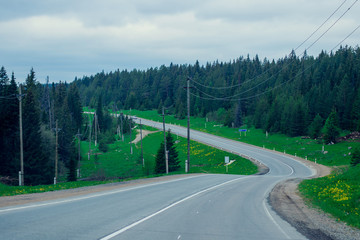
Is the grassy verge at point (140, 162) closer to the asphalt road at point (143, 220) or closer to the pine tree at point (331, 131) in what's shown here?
the pine tree at point (331, 131)

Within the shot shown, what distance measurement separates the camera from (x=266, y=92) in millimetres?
106000

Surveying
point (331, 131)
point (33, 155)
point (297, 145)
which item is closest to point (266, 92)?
point (297, 145)

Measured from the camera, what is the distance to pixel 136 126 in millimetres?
109188

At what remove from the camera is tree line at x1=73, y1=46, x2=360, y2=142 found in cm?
7381

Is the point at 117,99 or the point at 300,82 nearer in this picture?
the point at 300,82

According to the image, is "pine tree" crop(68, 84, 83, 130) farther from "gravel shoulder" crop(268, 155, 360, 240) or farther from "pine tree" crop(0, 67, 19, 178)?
"gravel shoulder" crop(268, 155, 360, 240)

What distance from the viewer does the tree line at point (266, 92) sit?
73812 mm

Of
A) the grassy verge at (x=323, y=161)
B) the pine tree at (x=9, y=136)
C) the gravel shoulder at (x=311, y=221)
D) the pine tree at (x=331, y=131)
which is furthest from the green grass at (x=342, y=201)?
the pine tree at (x=331, y=131)

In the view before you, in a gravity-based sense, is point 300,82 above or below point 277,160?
above

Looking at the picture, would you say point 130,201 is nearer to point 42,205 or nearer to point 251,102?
point 42,205

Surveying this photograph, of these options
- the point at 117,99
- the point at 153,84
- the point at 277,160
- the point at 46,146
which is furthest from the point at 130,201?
the point at 117,99

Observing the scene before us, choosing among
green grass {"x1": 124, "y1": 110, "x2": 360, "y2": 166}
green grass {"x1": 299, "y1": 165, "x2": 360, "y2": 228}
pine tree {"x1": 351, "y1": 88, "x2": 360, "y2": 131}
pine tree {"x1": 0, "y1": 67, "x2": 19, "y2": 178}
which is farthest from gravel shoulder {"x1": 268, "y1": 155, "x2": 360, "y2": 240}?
pine tree {"x1": 351, "y1": 88, "x2": 360, "y2": 131}

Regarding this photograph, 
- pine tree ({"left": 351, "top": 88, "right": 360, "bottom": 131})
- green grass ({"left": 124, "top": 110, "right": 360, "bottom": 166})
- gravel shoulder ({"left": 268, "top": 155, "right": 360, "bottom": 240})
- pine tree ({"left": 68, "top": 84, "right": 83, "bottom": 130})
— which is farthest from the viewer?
pine tree ({"left": 68, "top": 84, "right": 83, "bottom": 130})

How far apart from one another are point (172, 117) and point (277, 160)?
74.4m
